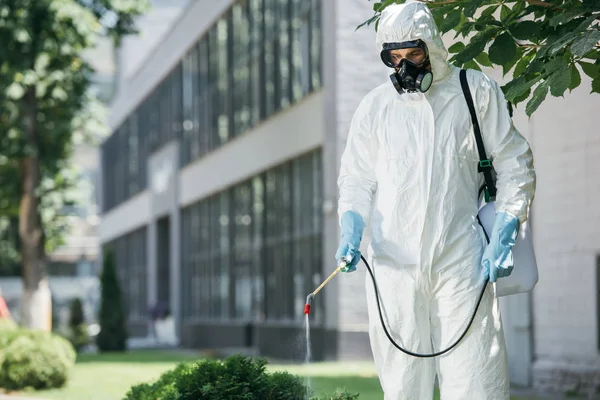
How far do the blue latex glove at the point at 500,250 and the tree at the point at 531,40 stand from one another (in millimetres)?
918

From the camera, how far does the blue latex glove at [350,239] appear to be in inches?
215

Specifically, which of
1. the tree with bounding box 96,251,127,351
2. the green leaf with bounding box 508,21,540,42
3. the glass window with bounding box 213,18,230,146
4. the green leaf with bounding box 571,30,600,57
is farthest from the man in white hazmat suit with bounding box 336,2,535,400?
the tree with bounding box 96,251,127,351

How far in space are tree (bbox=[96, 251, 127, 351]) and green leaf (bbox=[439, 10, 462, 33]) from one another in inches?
1009

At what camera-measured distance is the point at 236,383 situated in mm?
6930

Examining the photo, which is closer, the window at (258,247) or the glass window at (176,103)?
the window at (258,247)

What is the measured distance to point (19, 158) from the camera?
23562 millimetres

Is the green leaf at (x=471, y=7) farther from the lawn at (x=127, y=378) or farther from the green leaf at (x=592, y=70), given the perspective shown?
the lawn at (x=127, y=378)

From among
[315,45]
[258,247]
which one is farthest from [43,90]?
[258,247]

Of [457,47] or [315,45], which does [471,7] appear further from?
[315,45]

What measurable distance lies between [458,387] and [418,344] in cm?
25

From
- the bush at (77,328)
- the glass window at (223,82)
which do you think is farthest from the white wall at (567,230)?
the bush at (77,328)

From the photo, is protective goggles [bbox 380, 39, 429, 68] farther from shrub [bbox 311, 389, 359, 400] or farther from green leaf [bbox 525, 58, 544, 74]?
shrub [bbox 311, 389, 359, 400]

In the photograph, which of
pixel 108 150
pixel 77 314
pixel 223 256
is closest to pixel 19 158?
pixel 223 256

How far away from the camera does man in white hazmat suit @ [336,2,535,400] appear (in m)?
5.35
